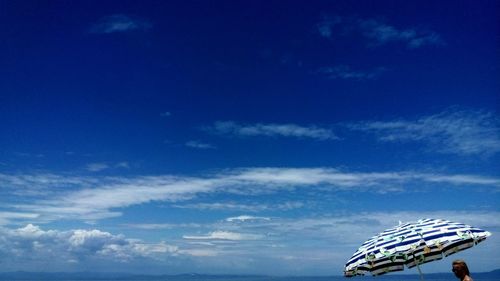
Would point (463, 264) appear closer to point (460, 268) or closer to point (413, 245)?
point (460, 268)

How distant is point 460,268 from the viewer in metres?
8.22

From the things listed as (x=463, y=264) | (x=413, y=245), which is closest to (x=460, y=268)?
(x=463, y=264)

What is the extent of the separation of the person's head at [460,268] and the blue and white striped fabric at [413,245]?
434mm

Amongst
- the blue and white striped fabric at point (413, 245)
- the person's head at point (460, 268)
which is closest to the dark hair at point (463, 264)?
the person's head at point (460, 268)

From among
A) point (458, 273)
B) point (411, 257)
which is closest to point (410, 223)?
point (411, 257)

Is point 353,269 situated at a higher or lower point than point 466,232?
lower

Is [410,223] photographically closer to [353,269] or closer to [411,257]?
[411,257]

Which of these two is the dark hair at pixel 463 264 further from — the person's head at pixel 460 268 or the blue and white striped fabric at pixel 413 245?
the blue and white striped fabric at pixel 413 245

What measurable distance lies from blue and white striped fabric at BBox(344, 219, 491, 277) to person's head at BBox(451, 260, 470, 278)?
434mm

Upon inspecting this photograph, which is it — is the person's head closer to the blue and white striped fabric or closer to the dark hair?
the dark hair

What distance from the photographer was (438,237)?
28.6 feet

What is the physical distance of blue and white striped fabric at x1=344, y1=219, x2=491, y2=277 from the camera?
8.68 metres

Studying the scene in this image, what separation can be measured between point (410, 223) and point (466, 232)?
134 centimetres

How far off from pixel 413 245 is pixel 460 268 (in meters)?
0.90
